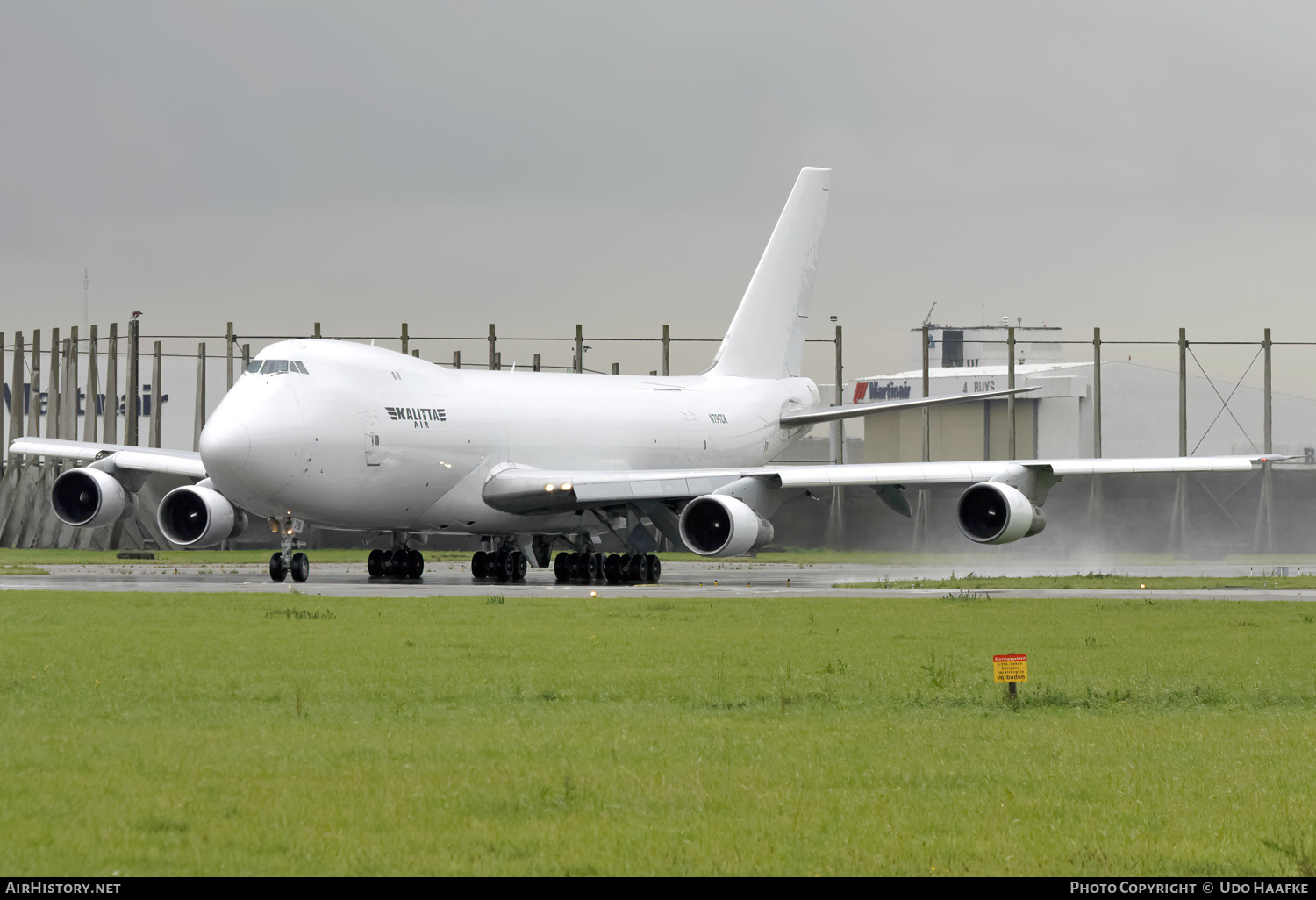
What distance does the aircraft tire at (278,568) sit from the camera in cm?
3216

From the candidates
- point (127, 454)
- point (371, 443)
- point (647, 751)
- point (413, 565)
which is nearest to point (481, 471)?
point (413, 565)

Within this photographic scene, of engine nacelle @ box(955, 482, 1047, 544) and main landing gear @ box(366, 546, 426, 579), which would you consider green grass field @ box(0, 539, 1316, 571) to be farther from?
engine nacelle @ box(955, 482, 1047, 544)

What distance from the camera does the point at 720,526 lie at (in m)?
33.9

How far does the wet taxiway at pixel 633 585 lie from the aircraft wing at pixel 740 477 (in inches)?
74.0

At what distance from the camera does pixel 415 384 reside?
3459 centimetres

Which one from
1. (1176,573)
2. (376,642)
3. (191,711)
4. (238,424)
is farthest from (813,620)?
(1176,573)

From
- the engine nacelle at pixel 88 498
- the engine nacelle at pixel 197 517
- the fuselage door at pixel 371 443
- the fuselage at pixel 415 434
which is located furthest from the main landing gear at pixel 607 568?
the engine nacelle at pixel 88 498

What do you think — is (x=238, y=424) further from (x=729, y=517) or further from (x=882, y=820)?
(x=882, y=820)

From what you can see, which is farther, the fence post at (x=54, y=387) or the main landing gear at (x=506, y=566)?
the fence post at (x=54, y=387)

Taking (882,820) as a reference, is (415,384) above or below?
above

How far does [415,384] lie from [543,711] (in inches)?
873

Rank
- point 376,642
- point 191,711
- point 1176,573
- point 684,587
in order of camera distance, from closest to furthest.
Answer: point 191,711 → point 376,642 → point 684,587 → point 1176,573

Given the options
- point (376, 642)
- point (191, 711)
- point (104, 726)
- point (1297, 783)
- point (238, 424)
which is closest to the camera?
point (1297, 783)

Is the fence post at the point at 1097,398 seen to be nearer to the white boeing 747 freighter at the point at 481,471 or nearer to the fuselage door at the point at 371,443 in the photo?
the white boeing 747 freighter at the point at 481,471
